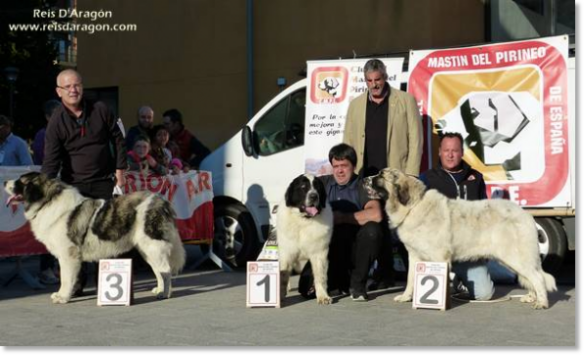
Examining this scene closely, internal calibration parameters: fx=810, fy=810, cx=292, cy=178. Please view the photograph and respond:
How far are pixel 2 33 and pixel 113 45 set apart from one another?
790 centimetres

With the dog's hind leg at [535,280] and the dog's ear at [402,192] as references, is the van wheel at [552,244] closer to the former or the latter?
the dog's hind leg at [535,280]

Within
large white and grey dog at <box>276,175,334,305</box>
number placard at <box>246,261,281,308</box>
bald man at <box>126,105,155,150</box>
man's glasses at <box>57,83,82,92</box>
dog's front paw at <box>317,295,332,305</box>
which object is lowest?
dog's front paw at <box>317,295,332,305</box>

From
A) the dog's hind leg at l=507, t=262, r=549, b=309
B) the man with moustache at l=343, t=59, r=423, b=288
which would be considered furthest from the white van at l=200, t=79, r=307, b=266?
the dog's hind leg at l=507, t=262, r=549, b=309

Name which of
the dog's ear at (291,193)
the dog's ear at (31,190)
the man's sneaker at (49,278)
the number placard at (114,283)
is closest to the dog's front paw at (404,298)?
the dog's ear at (291,193)

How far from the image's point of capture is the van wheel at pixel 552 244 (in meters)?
8.57

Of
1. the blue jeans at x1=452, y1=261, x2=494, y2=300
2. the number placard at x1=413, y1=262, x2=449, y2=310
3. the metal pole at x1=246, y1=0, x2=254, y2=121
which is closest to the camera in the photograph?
the number placard at x1=413, y1=262, x2=449, y2=310

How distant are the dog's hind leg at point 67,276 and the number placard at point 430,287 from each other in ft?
9.99

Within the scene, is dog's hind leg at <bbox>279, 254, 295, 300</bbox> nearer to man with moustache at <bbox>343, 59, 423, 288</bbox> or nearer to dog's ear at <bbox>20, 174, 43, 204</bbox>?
man with moustache at <bbox>343, 59, 423, 288</bbox>

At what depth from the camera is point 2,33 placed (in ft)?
85.2

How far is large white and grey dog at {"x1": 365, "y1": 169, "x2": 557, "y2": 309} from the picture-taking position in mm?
6773

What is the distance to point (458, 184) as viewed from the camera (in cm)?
753

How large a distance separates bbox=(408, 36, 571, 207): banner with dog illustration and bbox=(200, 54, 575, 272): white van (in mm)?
1717

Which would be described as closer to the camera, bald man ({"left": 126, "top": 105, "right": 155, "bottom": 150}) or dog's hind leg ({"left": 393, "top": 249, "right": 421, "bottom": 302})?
dog's hind leg ({"left": 393, "top": 249, "right": 421, "bottom": 302})

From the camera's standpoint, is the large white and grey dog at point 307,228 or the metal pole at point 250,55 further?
the metal pole at point 250,55
